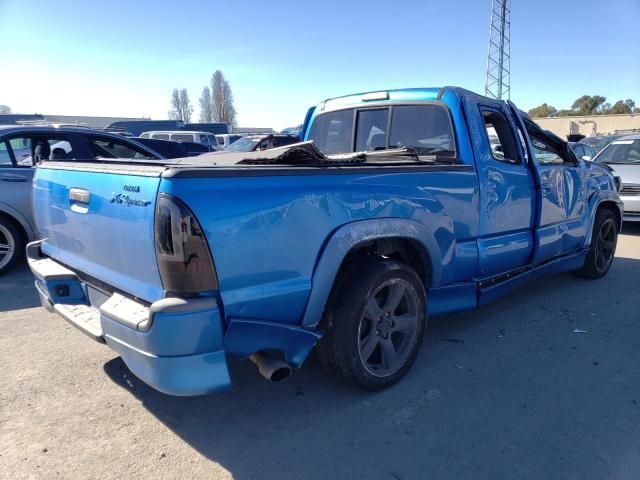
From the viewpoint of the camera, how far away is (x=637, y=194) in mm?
8547

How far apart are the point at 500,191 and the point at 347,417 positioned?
218cm

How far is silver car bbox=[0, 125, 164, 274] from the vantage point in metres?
5.62

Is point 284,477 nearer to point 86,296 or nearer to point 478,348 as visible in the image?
point 86,296

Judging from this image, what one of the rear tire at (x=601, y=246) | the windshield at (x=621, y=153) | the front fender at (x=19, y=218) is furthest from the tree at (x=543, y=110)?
the front fender at (x=19, y=218)

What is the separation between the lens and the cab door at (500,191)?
12.1 feet

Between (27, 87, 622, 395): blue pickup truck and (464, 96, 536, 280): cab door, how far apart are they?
17 mm

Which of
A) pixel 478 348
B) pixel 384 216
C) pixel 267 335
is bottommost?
pixel 478 348

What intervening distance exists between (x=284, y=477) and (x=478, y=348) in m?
2.07

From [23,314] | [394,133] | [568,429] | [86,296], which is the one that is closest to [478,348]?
[568,429]

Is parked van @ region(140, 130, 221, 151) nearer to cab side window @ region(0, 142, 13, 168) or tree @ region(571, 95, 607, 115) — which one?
cab side window @ region(0, 142, 13, 168)

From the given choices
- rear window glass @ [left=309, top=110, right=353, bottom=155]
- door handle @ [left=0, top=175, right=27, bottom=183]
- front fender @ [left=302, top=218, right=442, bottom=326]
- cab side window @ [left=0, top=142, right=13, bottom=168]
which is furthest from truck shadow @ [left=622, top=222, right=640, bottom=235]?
cab side window @ [left=0, top=142, right=13, bottom=168]

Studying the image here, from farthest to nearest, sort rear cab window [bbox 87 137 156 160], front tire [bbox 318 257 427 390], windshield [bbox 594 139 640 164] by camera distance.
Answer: windshield [bbox 594 139 640 164]
rear cab window [bbox 87 137 156 160]
front tire [bbox 318 257 427 390]

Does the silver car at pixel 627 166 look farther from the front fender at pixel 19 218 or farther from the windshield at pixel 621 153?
the front fender at pixel 19 218

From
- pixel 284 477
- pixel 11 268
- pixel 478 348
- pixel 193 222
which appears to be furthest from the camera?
pixel 11 268
